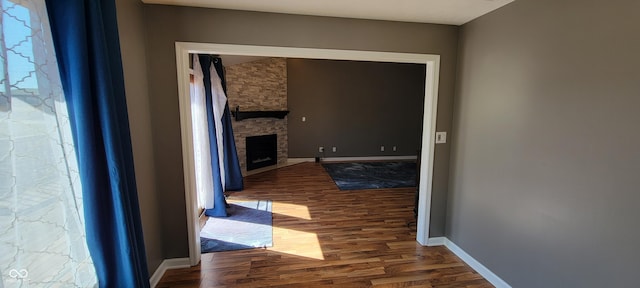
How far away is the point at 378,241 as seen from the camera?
2.88m

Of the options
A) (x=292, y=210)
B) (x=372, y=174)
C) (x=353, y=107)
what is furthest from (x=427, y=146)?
(x=353, y=107)

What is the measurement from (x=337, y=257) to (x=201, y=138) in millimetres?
2166

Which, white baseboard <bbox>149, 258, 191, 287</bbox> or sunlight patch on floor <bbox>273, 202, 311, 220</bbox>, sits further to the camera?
sunlight patch on floor <bbox>273, 202, 311, 220</bbox>

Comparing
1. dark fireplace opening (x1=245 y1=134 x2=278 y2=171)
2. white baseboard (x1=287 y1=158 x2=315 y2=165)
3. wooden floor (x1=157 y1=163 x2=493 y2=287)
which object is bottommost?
wooden floor (x1=157 y1=163 x2=493 y2=287)

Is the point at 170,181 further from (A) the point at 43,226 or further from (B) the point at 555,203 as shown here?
(B) the point at 555,203

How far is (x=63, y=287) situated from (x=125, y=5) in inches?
65.9

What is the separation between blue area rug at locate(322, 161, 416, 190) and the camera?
16.5 ft

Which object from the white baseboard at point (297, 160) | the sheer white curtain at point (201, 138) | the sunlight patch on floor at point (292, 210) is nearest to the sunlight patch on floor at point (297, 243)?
the sunlight patch on floor at point (292, 210)

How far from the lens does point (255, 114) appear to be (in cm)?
568

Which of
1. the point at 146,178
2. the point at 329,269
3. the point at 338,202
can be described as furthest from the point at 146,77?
the point at 338,202

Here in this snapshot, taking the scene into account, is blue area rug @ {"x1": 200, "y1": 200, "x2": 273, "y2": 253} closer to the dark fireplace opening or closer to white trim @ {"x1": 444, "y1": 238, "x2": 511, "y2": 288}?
white trim @ {"x1": 444, "y1": 238, "x2": 511, "y2": 288}

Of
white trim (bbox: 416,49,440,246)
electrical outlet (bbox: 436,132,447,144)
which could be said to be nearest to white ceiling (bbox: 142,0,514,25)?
white trim (bbox: 416,49,440,246)

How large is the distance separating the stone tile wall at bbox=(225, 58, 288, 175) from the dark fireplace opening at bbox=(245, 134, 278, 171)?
0.11 metres

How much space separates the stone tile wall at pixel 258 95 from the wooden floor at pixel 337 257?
2.21 m
